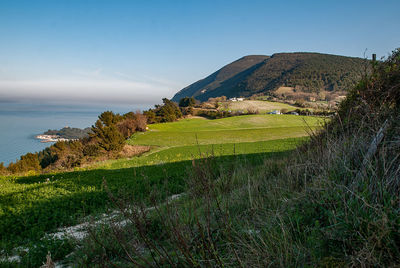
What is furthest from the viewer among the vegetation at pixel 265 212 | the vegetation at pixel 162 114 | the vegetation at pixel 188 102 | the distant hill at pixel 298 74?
the distant hill at pixel 298 74

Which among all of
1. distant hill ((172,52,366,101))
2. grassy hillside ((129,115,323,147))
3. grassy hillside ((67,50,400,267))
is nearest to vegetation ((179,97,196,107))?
grassy hillside ((129,115,323,147))

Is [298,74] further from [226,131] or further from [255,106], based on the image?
[226,131]

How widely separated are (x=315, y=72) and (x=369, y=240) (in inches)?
4167

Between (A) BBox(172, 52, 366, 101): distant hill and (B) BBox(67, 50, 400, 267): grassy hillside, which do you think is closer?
(B) BBox(67, 50, 400, 267): grassy hillside

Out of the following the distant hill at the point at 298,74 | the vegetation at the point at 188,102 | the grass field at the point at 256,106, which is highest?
the distant hill at the point at 298,74

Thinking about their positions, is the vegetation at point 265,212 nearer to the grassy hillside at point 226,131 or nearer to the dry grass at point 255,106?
the grassy hillside at point 226,131

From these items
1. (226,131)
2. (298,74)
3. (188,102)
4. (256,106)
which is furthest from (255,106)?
(298,74)

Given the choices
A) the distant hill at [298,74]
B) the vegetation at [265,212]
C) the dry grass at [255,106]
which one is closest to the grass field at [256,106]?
the dry grass at [255,106]

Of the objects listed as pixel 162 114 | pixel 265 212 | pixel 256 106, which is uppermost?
pixel 256 106

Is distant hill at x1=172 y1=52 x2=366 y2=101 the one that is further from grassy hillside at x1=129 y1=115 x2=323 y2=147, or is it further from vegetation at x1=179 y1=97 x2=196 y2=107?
vegetation at x1=179 y1=97 x2=196 y2=107

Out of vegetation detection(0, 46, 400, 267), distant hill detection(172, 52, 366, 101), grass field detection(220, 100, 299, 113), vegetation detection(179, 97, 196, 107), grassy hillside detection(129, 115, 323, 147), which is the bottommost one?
grassy hillside detection(129, 115, 323, 147)

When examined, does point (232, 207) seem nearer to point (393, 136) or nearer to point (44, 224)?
point (393, 136)

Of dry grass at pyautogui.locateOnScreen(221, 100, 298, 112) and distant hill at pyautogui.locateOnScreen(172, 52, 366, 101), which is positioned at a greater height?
distant hill at pyautogui.locateOnScreen(172, 52, 366, 101)

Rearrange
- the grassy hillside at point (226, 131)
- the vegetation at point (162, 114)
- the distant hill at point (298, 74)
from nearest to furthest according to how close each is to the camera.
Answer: the grassy hillside at point (226, 131) → the vegetation at point (162, 114) → the distant hill at point (298, 74)
